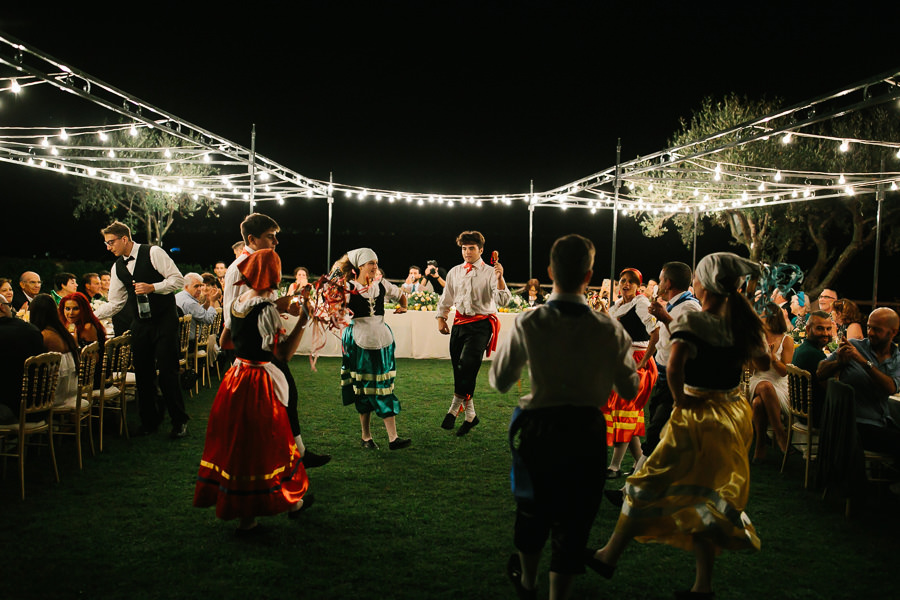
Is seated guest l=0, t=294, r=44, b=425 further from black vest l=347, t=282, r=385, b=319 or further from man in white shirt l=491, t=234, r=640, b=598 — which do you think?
man in white shirt l=491, t=234, r=640, b=598

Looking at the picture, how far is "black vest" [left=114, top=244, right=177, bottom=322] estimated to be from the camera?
16.4 ft

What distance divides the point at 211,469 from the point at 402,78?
22.4 metres

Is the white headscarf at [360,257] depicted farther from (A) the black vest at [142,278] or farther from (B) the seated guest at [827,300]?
(B) the seated guest at [827,300]

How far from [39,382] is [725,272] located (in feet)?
13.6

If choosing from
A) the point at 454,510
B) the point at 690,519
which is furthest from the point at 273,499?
the point at 690,519

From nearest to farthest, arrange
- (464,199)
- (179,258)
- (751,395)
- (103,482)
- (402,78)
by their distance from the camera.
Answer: (103,482) < (751,395) < (464,199) < (402,78) < (179,258)

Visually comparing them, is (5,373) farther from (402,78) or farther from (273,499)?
(402,78)

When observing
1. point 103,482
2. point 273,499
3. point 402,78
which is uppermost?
point 402,78

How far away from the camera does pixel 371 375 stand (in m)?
4.68

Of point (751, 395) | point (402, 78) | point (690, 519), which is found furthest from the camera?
point (402, 78)

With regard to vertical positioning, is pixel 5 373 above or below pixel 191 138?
below

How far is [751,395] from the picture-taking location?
201 inches

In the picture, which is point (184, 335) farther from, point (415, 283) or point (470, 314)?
point (415, 283)

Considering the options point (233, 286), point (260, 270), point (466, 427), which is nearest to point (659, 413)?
point (466, 427)
